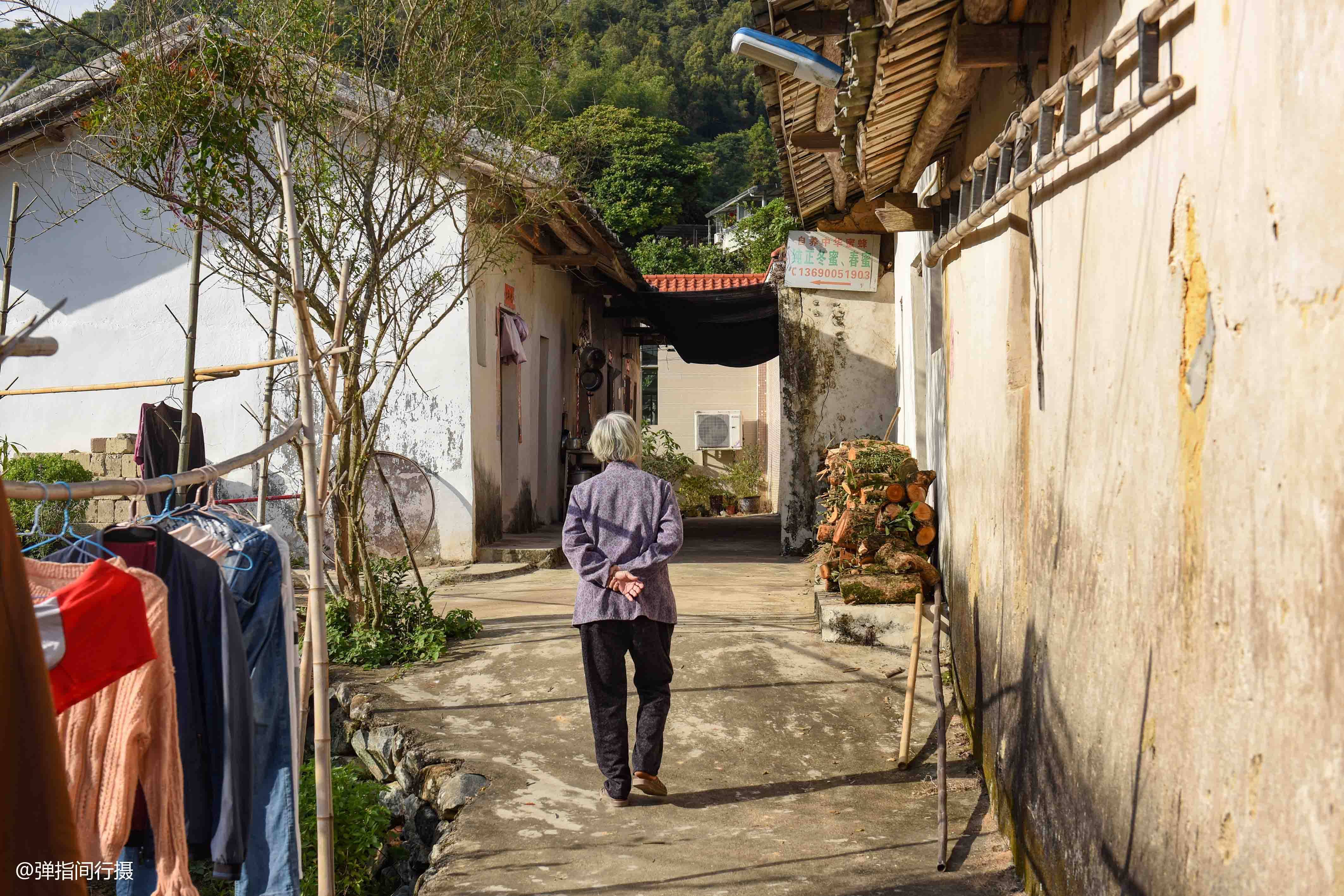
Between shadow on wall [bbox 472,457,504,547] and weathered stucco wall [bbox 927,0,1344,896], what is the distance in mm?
7035

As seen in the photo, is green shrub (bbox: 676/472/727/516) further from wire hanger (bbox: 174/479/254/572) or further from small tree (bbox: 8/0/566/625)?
wire hanger (bbox: 174/479/254/572)

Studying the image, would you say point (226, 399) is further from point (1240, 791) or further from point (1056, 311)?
point (1240, 791)

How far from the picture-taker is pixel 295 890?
2.71 metres

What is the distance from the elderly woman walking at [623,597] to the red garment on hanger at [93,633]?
2386mm

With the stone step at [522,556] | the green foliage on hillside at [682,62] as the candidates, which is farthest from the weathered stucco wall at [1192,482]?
the green foliage on hillside at [682,62]

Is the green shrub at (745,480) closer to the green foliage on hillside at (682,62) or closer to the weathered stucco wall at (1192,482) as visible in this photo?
the green foliage on hillside at (682,62)

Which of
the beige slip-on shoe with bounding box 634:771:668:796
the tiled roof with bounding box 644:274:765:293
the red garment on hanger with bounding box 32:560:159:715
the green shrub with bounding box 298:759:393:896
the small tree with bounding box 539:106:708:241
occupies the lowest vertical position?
the green shrub with bounding box 298:759:393:896

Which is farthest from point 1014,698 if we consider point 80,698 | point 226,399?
point 226,399

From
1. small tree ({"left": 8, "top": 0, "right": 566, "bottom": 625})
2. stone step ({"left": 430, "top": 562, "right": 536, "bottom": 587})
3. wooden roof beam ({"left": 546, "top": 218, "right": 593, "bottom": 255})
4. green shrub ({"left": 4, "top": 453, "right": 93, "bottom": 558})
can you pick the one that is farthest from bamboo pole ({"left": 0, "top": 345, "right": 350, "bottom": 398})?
wooden roof beam ({"left": 546, "top": 218, "right": 593, "bottom": 255})

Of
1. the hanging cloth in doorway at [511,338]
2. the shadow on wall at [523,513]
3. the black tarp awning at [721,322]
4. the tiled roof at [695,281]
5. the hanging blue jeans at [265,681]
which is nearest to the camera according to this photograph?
the hanging blue jeans at [265,681]

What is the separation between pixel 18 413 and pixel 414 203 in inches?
248

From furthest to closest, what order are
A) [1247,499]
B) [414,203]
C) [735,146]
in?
[735,146] → [414,203] → [1247,499]

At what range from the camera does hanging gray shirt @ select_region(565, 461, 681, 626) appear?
4.43m

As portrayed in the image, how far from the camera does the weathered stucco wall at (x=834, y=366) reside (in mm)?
10266
